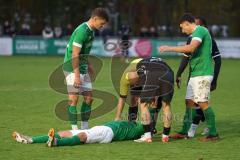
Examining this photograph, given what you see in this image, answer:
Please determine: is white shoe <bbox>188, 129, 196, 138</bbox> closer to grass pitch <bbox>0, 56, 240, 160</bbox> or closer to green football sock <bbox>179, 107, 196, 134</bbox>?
green football sock <bbox>179, 107, 196, 134</bbox>

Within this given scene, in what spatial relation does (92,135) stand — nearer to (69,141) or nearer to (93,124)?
(69,141)

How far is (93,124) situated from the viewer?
12406 millimetres

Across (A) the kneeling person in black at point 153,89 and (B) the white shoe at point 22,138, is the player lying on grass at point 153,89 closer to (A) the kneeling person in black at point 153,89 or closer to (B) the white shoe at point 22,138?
(A) the kneeling person in black at point 153,89

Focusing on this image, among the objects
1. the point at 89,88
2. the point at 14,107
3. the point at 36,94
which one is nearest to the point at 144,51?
the point at 36,94

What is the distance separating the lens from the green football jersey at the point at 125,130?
34.1 feet

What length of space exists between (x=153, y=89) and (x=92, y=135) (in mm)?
1247

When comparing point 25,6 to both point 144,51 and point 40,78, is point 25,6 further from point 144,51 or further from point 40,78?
point 40,78

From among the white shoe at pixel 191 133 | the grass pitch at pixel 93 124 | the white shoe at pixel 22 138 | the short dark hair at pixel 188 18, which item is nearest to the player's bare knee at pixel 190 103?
the white shoe at pixel 191 133

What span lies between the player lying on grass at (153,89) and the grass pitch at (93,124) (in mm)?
283

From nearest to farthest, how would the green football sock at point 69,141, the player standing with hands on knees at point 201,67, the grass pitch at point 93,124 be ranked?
the grass pitch at point 93,124
the green football sock at point 69,141
the player standing with hands on knees at point 201,67

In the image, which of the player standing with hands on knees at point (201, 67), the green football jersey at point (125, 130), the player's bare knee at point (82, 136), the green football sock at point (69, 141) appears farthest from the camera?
the player standing with hands on knees at point (201, 67)

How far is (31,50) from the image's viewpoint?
132ft

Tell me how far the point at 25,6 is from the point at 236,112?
133 ft

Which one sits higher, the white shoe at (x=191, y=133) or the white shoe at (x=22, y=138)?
the white shoe at (x=22, y=138)
